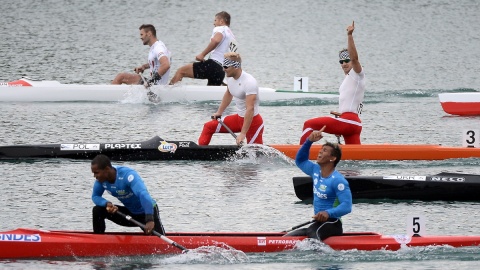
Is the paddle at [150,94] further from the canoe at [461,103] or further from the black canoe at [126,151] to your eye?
the black canoe at [126,151]

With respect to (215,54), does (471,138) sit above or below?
below

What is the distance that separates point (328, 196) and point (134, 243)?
9.06ft

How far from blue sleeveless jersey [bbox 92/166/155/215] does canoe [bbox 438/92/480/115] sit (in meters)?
17.2

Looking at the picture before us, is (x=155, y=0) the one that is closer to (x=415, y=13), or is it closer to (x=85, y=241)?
(x=415, y=13)

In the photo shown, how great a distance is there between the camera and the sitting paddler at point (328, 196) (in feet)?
65.1

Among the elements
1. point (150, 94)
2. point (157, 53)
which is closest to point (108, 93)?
point (150, 94)

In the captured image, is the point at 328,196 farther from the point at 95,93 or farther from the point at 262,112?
the point at 95,93

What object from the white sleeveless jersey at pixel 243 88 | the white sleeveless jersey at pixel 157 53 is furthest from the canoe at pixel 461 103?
the white sleeveless jersey at pixel 243 88

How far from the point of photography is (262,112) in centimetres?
3659

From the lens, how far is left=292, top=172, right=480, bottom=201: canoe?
24.1 metres

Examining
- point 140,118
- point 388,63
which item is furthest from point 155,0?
point 140,118

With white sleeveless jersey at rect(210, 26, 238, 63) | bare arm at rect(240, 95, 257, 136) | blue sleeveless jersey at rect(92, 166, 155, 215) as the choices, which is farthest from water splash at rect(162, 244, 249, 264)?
white sleeveless jersey at rect(210, 26, 238, 63)

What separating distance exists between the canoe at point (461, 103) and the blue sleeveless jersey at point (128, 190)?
17185 mm

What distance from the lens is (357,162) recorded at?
90.7 ft
